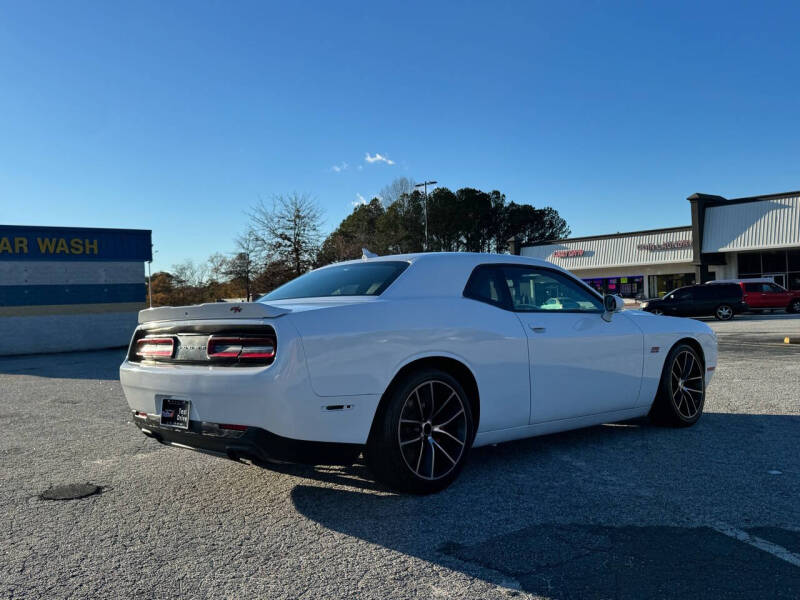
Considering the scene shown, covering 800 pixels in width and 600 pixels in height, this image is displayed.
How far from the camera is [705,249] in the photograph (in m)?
40.2

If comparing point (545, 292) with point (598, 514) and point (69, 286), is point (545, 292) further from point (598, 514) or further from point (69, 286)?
point (69, 286)

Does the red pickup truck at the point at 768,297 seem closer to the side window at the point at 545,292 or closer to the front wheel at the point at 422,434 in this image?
the side window at the point at 545,292

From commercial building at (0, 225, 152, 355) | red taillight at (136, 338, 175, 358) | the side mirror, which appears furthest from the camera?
commercial building at (0, 225, 152, 355)

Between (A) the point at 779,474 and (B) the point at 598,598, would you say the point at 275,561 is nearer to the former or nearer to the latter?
(B) the point at 598,598

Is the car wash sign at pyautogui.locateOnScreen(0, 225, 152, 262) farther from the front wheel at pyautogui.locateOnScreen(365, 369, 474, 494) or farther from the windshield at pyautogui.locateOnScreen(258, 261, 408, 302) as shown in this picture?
the front wheel at pyautogui.locateOnScreen(365, 369, 474, 494)

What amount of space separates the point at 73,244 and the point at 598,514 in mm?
23249

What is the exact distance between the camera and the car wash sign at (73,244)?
73.7 ft

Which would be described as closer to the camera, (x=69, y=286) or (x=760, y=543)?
(x=760, y=543)

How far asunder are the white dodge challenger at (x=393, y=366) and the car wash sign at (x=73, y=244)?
68.2 ft

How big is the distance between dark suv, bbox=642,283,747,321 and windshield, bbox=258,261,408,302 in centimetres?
2461

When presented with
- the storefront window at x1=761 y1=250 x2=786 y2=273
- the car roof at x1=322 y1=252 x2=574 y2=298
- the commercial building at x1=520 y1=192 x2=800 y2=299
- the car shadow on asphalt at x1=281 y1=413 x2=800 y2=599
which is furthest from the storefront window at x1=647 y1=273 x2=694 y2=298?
the car roof at x1=322 y1=252 x2=574 y2=298

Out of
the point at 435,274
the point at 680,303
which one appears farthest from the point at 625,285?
the point at 435,274

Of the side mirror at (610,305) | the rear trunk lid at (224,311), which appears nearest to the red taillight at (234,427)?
the rear trunk lid at (224,311)

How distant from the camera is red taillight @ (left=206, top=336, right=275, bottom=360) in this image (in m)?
3.77
